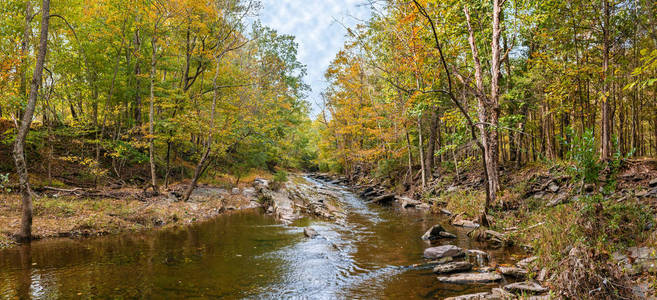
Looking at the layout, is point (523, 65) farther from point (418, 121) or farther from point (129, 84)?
point (129, 84)

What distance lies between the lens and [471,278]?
5.76m

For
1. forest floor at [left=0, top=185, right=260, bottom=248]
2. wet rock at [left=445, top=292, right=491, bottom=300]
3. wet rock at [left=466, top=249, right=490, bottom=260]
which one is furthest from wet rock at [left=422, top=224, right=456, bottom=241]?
forest floor at [left=0, top=185, right=260, bottom=248]

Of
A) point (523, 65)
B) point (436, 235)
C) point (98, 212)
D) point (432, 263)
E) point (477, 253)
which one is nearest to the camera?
point (432, 263)

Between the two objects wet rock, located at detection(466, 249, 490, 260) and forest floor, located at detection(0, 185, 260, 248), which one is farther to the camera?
forest floor, located at detection(0, 185, 260, 248)

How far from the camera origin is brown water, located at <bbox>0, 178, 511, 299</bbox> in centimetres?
547

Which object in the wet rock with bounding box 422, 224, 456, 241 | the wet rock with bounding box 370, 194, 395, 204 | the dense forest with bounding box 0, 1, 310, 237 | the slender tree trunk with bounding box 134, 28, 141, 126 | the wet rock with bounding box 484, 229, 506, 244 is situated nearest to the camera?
the wet rock with bounding box 484, 229, 506, 244

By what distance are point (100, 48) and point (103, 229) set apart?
11.6 m

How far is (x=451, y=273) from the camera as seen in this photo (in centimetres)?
622

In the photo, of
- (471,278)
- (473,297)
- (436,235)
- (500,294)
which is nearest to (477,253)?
(471,278)

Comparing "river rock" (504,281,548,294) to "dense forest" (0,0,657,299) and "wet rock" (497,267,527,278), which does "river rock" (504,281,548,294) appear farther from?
"wet rock" (497,267,527,278)

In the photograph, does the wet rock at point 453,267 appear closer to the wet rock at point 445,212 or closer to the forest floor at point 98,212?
the wet rock at point 445,212

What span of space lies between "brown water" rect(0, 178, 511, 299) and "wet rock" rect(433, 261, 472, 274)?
21 centimetres

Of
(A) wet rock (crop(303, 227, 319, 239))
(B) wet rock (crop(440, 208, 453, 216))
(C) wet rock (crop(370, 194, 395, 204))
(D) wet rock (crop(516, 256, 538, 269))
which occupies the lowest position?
(C) wet rock (crop(370, 194, 395, 204))

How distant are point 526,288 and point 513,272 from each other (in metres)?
1.09
